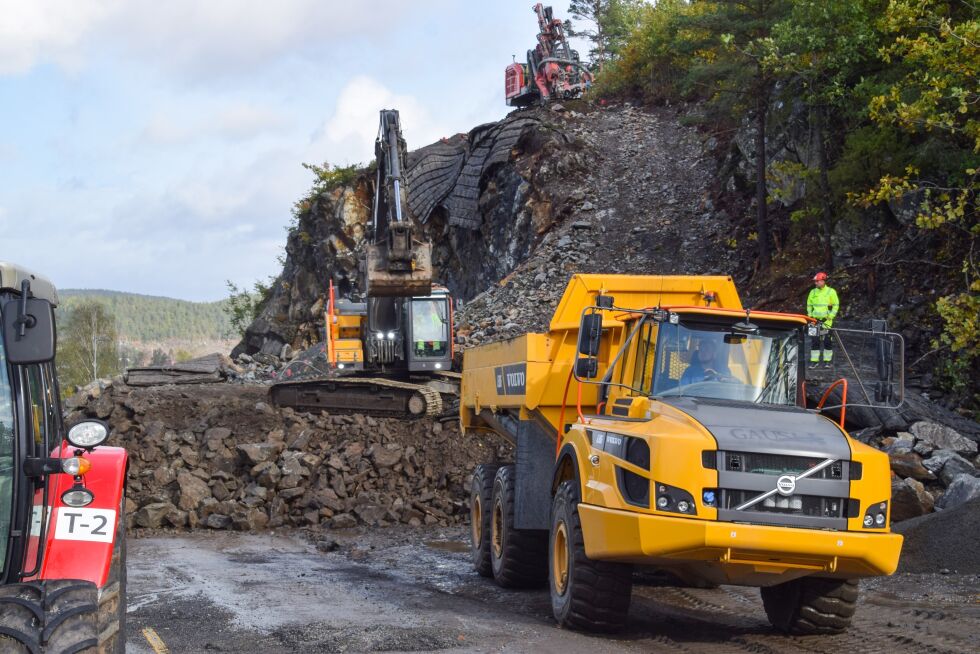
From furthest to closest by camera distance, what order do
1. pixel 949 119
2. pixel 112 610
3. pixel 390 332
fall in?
pixel 390 332 < pixel 949 119 < pixel 112 610

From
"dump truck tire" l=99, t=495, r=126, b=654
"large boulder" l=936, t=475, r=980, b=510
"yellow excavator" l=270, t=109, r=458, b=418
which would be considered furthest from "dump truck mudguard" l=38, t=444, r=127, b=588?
"yellow excavator" l=270, t=109, r=458, b=418

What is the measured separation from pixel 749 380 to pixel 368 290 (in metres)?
12.8

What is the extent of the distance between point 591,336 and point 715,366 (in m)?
1.08

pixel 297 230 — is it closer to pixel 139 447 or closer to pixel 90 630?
pixel 139 447

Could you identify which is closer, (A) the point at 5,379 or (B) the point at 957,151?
(A) the point at 5,379

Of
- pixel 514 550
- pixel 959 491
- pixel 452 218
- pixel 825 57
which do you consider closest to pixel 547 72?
pixel 452 218

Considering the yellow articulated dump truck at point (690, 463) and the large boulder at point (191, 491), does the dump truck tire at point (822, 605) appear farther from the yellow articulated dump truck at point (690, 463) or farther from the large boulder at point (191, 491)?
the large boulder at point (191, 491)

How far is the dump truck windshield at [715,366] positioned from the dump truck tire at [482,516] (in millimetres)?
4162

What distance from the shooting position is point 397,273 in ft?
66.1

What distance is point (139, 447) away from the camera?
2041 centimetres

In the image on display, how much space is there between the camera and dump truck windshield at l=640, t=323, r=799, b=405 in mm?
8391

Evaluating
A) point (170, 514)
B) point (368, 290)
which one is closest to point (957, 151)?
point (368, 290)

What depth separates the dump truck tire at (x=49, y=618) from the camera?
4.89 meters

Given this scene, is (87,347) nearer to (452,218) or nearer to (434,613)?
(452,218)
